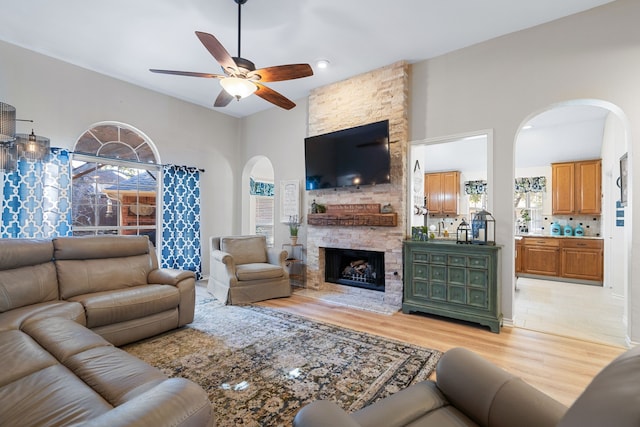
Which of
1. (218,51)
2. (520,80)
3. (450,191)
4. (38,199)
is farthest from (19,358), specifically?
(450,191)

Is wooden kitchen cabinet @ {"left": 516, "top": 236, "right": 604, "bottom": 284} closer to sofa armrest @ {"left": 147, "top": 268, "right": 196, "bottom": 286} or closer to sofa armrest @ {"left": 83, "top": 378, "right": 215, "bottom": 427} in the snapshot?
sofa armrest @ {"left": 147, "top": 268, "right": 196, "bottom": 286}

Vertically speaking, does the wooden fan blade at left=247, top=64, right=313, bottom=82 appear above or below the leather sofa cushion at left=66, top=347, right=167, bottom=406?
above

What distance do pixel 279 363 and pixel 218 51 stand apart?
8.55 ft

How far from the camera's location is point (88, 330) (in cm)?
197

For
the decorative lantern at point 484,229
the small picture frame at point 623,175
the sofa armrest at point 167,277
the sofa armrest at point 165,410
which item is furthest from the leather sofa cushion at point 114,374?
the small picture frame at point 623,175

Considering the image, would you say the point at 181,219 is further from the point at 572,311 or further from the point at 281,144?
the point at 572,311

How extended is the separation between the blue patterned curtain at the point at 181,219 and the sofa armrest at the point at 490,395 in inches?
192

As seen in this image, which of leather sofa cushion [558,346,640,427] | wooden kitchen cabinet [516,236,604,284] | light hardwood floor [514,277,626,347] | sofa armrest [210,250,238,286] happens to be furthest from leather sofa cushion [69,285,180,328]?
wooden kitchen cabinet [516,236,604,284]

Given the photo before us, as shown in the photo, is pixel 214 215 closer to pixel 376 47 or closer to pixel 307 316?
pixel 307 316

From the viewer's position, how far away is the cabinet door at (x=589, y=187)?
5.79 m

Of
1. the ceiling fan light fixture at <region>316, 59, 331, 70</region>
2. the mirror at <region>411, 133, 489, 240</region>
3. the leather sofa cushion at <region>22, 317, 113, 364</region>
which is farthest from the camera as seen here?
the mirror at <region>411, 133, 489, 240</region>

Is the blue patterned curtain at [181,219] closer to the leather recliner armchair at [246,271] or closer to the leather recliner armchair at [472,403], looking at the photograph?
the leather recliner armchair at [246,271]

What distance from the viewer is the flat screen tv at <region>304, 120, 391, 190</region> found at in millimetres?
4113

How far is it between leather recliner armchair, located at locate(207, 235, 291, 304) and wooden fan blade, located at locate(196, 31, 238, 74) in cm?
246
